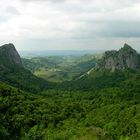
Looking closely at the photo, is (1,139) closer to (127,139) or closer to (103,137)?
(103,137)

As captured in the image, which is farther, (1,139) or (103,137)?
(103,137)

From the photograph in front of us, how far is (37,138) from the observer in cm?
19388

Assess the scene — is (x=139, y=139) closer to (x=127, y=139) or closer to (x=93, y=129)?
(x=127, y=139)

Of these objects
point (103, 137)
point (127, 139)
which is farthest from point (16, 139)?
point (127, 139)

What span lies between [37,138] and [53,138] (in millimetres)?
9142

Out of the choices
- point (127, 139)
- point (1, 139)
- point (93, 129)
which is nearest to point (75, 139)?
point (93, 129)

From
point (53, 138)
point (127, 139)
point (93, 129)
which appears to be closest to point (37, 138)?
point (53, 138)

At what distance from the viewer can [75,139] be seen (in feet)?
614

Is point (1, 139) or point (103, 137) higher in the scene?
point (1, 139)

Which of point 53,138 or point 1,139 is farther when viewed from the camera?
point 53,138

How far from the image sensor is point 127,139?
197750 millimetres

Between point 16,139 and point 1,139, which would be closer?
point 1,139

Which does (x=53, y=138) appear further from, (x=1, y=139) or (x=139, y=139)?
(x=1, y=139)

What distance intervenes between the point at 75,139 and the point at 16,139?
32130 mm
